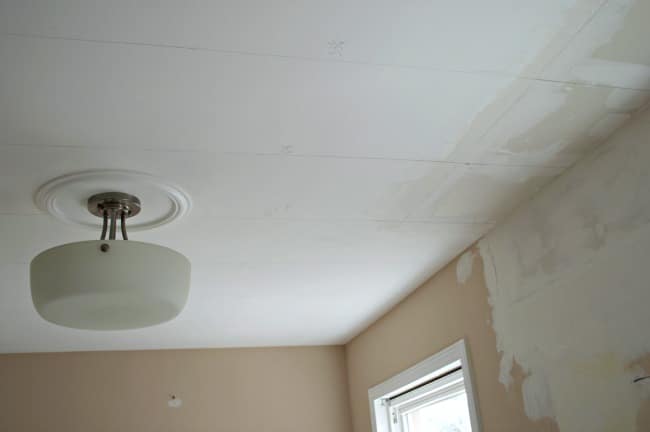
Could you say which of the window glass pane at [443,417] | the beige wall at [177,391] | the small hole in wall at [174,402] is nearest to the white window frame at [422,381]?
the window glass pane at [443,417]

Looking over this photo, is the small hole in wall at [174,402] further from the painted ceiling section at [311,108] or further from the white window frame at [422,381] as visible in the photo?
the painted ceiling section at [311,108]

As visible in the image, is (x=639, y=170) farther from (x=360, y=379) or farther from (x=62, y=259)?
(x=360, y=379)

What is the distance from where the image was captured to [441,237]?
2494mm

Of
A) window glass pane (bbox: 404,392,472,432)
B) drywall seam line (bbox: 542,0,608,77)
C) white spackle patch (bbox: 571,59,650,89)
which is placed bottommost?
window glass pane (bbox: 404,392,472,432)

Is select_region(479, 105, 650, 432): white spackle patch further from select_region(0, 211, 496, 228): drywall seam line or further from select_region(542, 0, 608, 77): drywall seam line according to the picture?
select_region(542, 0, 608, 77): drywall seam line

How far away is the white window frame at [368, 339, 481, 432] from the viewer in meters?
2.57

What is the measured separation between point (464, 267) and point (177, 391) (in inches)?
83.9

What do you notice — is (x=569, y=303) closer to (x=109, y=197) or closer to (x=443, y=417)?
(x=443, y=417)

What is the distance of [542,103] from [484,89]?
195 millimetres

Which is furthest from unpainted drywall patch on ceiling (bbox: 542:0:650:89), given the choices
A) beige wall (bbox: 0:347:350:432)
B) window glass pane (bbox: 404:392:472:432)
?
beige wall (bbox: 0:347:350:432)

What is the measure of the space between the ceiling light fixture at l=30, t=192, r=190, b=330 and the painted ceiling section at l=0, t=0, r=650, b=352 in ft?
0.91

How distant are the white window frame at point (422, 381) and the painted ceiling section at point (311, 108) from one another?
571mm

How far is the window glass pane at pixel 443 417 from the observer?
292 centimetres

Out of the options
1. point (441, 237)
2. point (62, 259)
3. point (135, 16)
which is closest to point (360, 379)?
point (441, 237)
